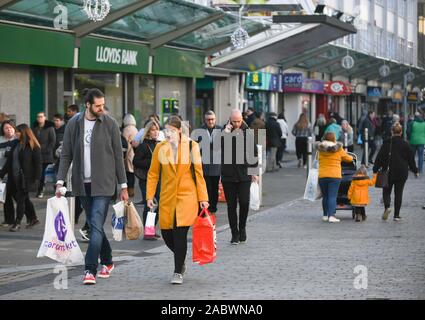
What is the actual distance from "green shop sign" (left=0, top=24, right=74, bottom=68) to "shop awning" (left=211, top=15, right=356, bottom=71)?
28.2 ft

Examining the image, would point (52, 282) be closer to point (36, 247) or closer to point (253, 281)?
point (253, 281)

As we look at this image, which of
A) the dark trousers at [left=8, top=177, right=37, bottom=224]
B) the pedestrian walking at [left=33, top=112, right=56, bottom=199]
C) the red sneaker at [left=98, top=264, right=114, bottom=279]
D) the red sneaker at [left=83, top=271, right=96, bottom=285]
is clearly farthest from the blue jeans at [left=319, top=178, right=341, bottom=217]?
the red sneaker at [left=83, top=271, right=96, bottom=285]

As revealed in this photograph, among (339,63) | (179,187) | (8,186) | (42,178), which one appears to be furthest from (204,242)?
(339,63)

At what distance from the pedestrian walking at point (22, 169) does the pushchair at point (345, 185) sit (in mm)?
5102

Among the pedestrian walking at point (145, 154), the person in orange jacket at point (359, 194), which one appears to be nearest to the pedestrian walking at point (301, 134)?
the person in orange jacket at point (359, 194)

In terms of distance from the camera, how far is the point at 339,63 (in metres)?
49.0

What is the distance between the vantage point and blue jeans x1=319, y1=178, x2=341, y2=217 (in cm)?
1711

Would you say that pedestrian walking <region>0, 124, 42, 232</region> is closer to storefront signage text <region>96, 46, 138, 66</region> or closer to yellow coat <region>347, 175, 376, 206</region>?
yellow coat <region>347, 175, 376, 206</region>

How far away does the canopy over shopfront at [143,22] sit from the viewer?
21328 millimetres

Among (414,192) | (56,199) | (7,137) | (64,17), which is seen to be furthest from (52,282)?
(414,192)

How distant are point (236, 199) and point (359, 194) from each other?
12.5ft

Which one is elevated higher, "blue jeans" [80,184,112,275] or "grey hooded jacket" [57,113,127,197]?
"grey hooded jacket" [57,113,127,197]

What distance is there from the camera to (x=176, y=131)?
10688 millimetres

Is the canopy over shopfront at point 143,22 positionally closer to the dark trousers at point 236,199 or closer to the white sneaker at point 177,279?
the dark trousers at point 236,199
